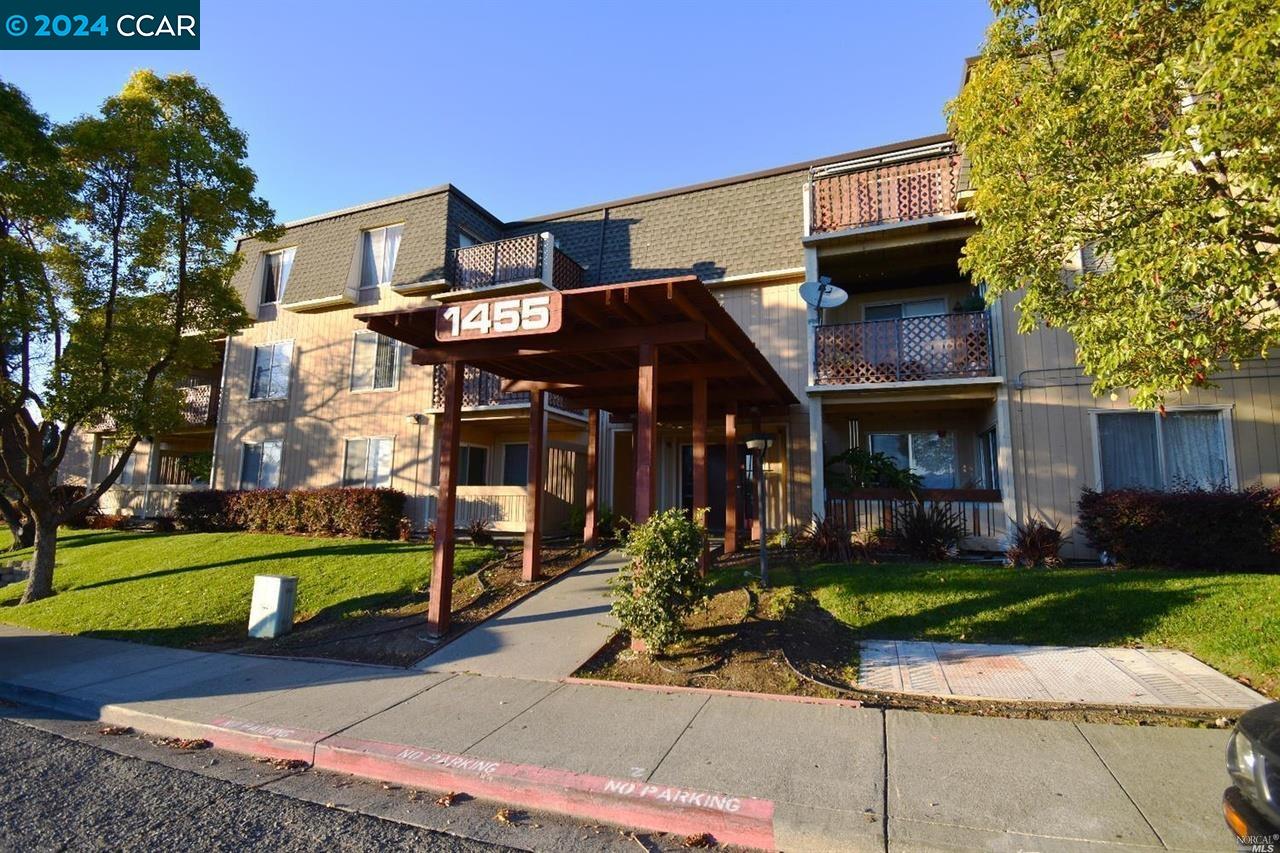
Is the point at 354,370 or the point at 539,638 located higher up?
the point at 354,370

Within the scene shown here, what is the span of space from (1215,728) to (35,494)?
17179 millimetres

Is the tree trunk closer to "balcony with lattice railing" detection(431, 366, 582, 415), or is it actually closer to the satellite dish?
"balcony with lattice railing" detection(431, 366, 582, 415)

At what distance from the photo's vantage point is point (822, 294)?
11672 mm

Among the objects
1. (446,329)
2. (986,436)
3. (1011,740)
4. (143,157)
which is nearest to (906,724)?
(1011,740)

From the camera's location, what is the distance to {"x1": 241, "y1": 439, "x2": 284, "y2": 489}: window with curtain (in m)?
18.0

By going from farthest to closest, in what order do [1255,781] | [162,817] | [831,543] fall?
1. [831,543]
2. [162,817]
3. [1255,781]

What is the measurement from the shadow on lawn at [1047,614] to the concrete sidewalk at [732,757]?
229 centimetres

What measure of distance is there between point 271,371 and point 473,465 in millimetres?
7243

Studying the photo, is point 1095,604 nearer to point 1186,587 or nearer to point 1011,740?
point 1186,587

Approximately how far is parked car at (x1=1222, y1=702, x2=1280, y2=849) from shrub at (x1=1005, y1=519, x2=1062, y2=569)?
738 centimetres

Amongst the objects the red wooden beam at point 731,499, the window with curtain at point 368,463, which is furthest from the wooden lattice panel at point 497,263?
the red wooden beam at point 731,499

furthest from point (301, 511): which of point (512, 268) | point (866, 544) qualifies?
point (866, 544)

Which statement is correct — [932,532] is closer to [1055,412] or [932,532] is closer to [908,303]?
[1055,412]

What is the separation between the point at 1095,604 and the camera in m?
7.12
